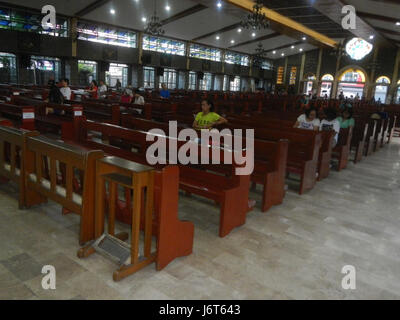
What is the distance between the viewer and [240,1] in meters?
13.1

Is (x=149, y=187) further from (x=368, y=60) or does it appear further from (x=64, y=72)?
(x=368, y=60)

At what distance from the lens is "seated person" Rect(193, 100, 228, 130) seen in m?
4.50

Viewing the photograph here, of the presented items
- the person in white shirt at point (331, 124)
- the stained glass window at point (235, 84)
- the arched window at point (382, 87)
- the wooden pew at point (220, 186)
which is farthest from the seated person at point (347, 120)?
the arched window at point (382, 87)

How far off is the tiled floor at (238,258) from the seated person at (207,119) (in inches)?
49.5

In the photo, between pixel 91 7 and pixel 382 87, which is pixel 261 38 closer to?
pixel 382 87

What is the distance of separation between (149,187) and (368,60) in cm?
2671

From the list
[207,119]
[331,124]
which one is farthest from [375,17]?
[207,119]

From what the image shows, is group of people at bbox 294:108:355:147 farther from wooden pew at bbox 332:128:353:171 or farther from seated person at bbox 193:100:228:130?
seated person at bbox 193:100:228:130

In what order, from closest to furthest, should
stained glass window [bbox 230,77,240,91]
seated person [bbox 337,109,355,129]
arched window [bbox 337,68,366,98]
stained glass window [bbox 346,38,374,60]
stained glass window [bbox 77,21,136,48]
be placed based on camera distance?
seated person [bbox 337,109,355,129]
stained glass window [bbox 77,21,136,48]
stained glass window [bbox 346,38,374,60]
arched window [bbox 337,68,366,98]
stained glass window [bbox 230,77,240,91]

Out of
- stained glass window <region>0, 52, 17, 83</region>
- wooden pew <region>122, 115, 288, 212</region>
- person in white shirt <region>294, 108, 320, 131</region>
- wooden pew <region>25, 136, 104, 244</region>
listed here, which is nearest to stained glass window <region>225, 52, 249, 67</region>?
stained glass window <region>0, 52, 17, 83</region>

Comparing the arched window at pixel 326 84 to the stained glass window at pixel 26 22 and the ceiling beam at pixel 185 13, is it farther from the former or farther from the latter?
the stained glass window at pixel 26 22

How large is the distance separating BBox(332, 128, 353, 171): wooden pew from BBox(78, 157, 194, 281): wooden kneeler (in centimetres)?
387

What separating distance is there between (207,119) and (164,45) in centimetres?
1627

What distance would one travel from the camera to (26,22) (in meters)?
13.2
